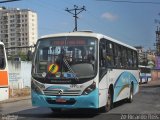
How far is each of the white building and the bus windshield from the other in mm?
73886

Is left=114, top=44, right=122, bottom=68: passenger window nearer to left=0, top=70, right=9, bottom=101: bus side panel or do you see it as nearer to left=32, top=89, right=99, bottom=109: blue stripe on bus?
left=32, top=89, right=99, bottom=109: blue stripe on bus

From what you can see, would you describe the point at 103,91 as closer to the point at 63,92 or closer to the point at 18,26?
the point at 63,92

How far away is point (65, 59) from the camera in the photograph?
47.3 feet

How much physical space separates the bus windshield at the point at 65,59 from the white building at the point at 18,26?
242 ft

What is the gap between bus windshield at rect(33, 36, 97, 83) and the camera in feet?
46.2

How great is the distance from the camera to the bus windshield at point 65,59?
14.1 m

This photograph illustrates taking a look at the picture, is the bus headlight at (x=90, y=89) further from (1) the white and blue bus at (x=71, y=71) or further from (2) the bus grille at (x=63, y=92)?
(2) the bus grille at (x=63, y=92)

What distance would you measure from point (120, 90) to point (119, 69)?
0.94 metres

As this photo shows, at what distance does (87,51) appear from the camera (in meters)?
14.4

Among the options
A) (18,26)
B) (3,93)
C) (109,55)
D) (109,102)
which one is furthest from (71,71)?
(18,26)

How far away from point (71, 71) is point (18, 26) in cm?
7903

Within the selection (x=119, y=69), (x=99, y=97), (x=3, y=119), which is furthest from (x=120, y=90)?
(x=3, y=119)

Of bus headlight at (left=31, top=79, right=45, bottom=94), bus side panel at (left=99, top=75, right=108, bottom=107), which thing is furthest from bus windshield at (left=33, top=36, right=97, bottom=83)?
bus side panel at (left=99, top=75, right=108, bottom=107)

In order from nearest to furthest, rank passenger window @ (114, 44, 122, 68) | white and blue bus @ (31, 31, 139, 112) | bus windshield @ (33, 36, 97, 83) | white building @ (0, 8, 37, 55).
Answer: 1. white and blue bus @ (31, 31, 139, 112)
2. bus windshield @ (33, 36, 97, 83)
3. passenger window @ (114, 44, 122, 68)
4. white building @ (0, 8, 37, 55)
